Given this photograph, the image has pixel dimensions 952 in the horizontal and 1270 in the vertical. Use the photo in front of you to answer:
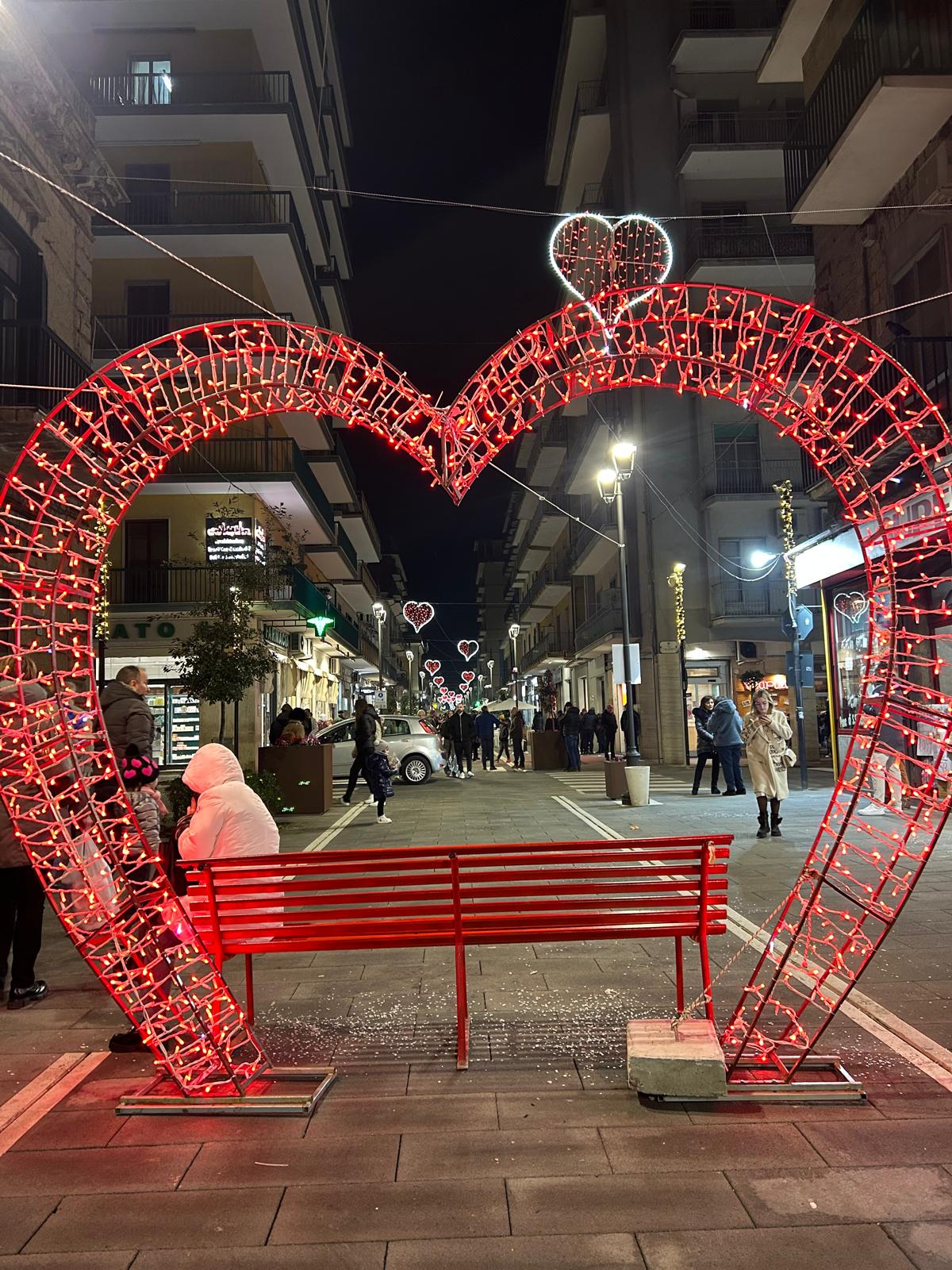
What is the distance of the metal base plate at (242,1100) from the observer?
405 centimetres

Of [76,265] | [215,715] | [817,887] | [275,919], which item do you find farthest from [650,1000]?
[215,715]

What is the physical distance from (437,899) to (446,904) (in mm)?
130

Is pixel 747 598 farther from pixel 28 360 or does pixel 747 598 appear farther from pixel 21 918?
pixel 21 918

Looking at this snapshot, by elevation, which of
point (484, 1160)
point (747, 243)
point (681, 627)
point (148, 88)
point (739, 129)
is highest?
point (739, 129)

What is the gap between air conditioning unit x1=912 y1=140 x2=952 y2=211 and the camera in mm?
12227

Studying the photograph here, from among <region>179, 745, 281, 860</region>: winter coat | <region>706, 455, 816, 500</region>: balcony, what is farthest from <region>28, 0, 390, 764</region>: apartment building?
<region>179, 745, 281, 860</region>: winter coat

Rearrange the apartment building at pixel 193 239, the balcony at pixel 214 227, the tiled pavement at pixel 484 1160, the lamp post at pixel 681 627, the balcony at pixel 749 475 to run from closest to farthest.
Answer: the tiled pavement at pixel 484 1160 → the balcony at pixel 214 227 → the apartment building at pixel 193 239 → the lamp post at pixel 681 627 → the balcony at pixel 749 475

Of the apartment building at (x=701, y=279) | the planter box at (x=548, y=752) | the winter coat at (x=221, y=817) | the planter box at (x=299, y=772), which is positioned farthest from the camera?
the apartment building at (x=701, y=279)

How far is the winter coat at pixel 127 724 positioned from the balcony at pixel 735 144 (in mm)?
27755

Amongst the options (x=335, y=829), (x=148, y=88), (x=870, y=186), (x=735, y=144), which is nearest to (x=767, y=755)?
(x=335, y=829)

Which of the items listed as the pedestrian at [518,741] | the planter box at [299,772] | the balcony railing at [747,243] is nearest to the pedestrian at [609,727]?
the pedestrian at [518,741]

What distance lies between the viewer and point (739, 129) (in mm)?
29000

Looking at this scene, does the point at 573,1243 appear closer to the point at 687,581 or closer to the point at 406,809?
the point at 406,809

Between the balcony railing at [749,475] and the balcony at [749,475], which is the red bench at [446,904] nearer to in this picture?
the balcony at [749,475]
